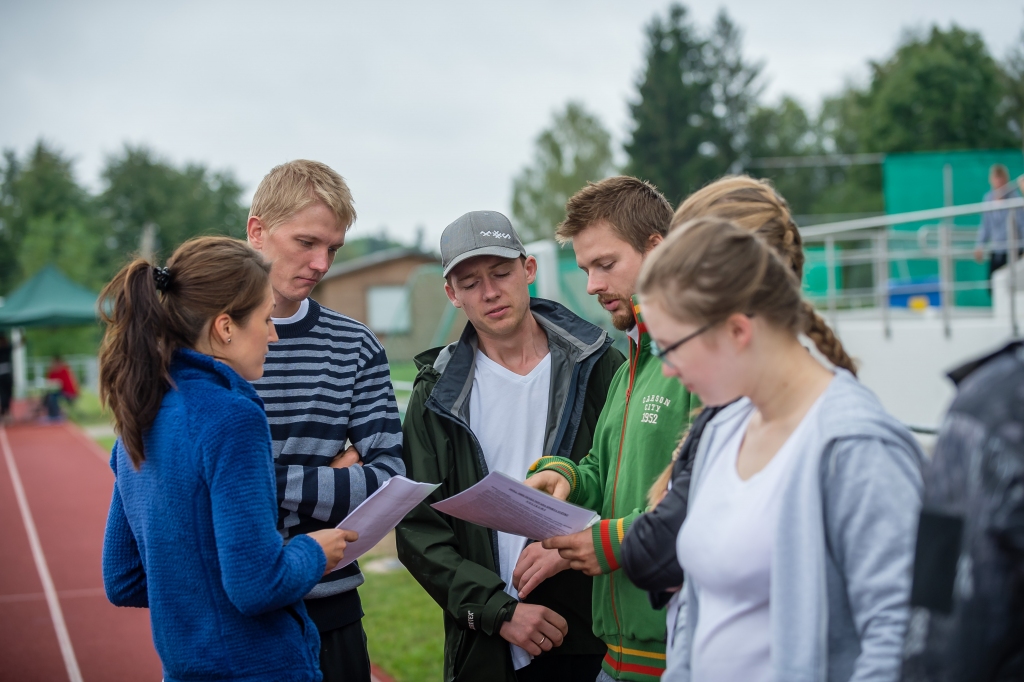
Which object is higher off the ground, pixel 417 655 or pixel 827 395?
pixel 827 395

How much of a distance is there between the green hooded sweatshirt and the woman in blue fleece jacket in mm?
731

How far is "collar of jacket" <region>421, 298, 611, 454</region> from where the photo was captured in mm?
2768

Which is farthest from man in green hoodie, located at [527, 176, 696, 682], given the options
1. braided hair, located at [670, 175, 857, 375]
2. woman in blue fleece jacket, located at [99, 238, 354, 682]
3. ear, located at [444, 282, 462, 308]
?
woman in blue fleece jacket, located at [99, 238, 354, 682]

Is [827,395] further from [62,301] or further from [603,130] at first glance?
[603,130]

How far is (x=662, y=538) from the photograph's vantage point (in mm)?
1770

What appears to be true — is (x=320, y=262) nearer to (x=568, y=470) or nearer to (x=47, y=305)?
(x=568, y=470)

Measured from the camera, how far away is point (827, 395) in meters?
1.42

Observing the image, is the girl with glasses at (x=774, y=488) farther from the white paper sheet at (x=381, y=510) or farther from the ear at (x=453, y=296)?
the ear at (x=453, y=296)

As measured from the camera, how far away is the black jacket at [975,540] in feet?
3.32

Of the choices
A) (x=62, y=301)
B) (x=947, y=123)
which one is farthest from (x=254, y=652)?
(x=947, y=123)

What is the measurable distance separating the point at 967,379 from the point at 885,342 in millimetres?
8219

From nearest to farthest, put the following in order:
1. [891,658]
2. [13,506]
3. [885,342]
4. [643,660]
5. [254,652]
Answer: [891,658] → [254,652] → [643,660] → [885,342] → [13,506]

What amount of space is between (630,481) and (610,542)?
0.69ft

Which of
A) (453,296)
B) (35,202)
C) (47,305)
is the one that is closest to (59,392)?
(47,305)
